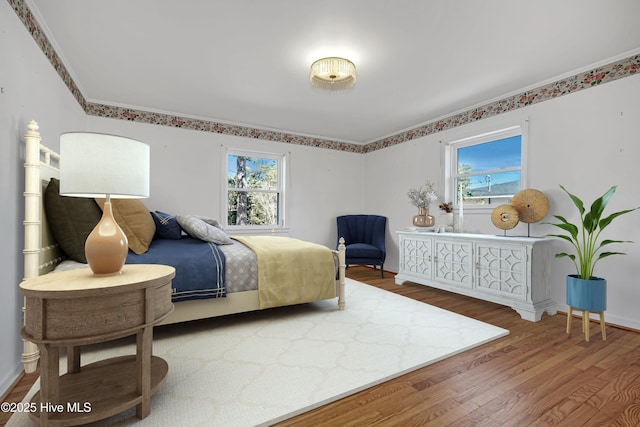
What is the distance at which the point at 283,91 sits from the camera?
11.6 feet

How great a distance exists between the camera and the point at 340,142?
18.7 feet

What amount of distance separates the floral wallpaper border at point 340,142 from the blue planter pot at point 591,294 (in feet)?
6.27

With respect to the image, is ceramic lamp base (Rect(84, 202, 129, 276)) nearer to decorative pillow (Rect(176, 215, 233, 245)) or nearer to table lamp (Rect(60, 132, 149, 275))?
table lamp (Rect(60, 132, 149, 275))

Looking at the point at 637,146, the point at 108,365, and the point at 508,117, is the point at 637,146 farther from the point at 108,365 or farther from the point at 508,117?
the point at 108,365

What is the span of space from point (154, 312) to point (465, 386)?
176 centimetres

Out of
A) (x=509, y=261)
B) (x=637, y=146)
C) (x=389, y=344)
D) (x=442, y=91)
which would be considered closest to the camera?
(x=389, y=344)

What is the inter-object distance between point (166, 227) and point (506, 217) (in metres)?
3.62

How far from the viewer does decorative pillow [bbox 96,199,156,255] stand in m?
2.38

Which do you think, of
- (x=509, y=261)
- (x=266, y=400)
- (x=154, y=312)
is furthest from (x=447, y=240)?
(x=154, y=312)

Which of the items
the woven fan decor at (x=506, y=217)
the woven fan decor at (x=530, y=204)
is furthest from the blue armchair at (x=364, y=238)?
the woven fan decor at (x=530, y=204)

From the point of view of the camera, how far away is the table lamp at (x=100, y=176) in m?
1.44

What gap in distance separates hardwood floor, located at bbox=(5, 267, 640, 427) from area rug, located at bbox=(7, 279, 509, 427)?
0.32 ft

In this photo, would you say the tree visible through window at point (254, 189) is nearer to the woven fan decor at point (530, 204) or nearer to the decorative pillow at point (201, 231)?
the decorative pillow at point (201, 231)

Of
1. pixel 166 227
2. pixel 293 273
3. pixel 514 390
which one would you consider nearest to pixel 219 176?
pixel 166 227
